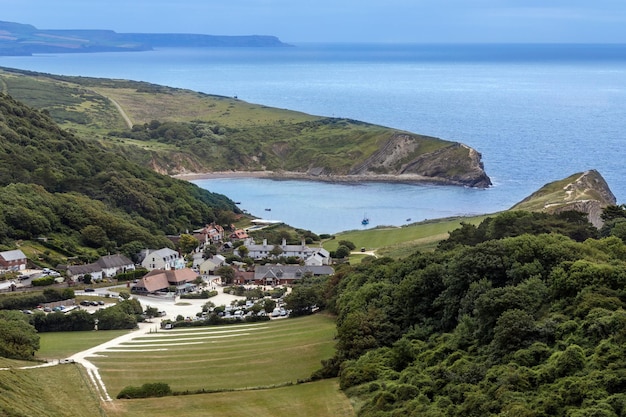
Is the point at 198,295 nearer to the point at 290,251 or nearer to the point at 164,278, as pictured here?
the point at 164,278

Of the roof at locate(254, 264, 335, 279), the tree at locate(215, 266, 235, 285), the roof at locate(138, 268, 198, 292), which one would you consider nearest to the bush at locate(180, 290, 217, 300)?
the roof at locate(138, 268, 198, 292)

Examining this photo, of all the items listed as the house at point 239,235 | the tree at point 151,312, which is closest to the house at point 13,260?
the tree at point 151,312

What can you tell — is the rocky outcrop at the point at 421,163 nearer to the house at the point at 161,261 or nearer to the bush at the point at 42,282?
the house at the point at 161,261

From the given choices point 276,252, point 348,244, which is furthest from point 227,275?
point 348,244

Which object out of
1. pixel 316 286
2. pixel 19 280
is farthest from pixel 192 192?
pixel 316 286

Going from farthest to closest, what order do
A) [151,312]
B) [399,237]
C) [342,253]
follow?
[399,237] → [342,253] → [151,312]

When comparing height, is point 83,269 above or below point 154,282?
above

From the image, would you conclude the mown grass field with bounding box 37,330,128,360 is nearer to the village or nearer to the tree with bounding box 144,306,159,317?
the tree with bounding box 144,306,159,317
